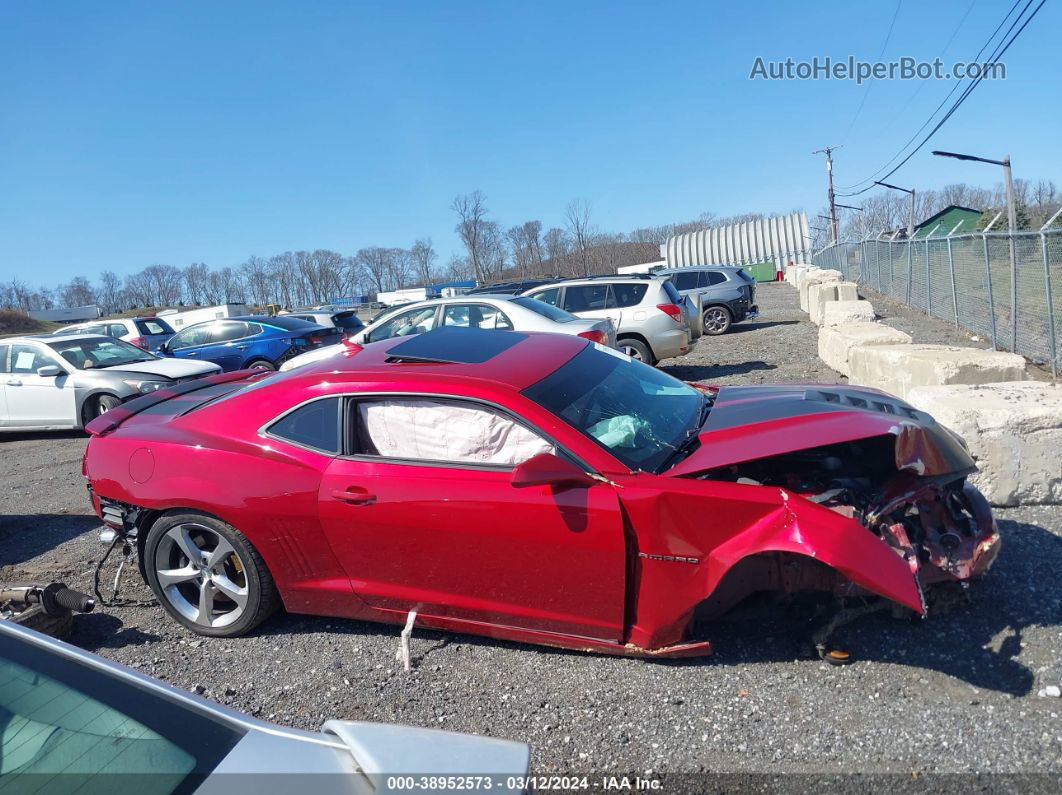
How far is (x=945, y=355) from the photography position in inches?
269

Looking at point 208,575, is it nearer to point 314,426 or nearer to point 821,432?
point 314,426

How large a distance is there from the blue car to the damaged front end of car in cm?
1196

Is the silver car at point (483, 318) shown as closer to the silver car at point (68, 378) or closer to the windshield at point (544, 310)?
the windshield at point (544, 310)

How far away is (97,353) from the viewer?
11023mm

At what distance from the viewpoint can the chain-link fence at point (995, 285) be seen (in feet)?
29.6

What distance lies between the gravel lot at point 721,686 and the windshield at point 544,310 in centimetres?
647

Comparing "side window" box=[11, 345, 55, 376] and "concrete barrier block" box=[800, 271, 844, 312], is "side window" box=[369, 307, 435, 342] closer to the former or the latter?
"side window" box=[11, 345, 55, 376]

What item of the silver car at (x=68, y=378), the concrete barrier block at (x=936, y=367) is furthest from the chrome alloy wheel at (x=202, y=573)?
the silver car at (x=68, y=378)

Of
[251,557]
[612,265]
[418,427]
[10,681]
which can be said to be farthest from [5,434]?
[612,265]

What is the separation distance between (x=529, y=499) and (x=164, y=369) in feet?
29.4

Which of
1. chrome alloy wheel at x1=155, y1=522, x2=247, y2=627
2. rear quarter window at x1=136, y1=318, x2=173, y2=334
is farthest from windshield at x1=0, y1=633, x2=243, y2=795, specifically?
rear quarter window at x1=136, y1=318, x2=173, y2=334

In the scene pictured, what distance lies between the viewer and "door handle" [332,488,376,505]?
3.60m

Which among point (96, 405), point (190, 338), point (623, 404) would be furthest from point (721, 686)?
point (190, 338)

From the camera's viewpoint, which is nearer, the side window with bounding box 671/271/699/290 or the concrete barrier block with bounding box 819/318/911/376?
the concrete barrier block with bounding box 819/318/911/376
